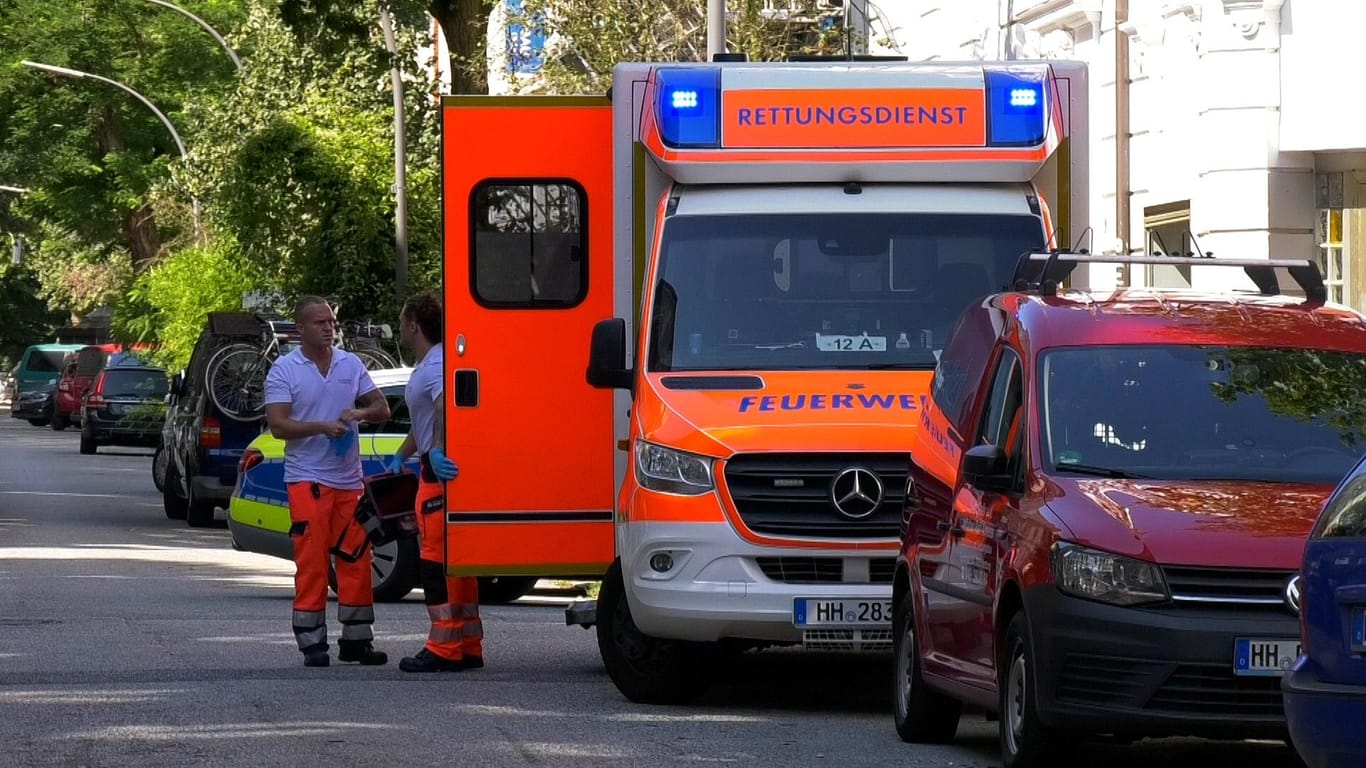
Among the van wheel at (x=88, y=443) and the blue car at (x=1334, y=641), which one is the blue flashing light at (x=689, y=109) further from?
the van wheel at (x=88, y=443)

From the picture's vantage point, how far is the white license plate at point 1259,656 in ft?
25.7

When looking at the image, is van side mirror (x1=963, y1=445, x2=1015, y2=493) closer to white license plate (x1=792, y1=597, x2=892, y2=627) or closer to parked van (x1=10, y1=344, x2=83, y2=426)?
white license plate (x1=792, y1=597, x2=892, y2=627)

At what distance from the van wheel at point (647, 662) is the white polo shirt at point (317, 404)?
1.95 m

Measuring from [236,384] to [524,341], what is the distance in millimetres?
12550

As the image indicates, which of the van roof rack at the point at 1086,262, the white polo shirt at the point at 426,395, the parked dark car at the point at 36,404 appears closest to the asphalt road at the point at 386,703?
the white polo shirt at the point at 426,395

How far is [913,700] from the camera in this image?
9719 millimetres

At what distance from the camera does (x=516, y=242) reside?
11.9 metres

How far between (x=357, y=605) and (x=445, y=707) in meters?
1.91

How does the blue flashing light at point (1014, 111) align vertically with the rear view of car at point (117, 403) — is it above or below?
above

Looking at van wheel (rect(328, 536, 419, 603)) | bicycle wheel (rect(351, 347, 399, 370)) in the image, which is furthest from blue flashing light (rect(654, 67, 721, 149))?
bicycle wheel (rect(351, 347, 399, 370))

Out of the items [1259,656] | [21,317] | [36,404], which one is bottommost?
[36,404]

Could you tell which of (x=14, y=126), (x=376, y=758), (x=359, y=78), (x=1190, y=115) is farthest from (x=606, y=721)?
(x=14, y=126)

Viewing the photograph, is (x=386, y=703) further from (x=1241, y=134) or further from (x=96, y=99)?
(x=96, y=99)

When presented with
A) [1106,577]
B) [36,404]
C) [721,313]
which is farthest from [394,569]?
[36,404]
